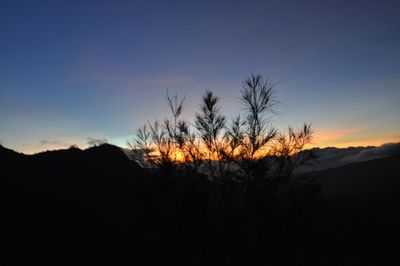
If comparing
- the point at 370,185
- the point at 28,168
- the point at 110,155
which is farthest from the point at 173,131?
the point at 370,185

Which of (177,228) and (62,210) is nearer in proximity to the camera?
(177,228)

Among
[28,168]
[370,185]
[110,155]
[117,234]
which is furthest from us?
[370,185]

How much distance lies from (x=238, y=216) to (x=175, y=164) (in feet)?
13.2

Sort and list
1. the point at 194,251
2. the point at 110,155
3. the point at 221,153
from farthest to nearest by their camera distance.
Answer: the point at 110,155 < the point at 194,251 < the point at 221,153

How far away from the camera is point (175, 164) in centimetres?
1493

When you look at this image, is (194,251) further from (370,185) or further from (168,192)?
(370,185)

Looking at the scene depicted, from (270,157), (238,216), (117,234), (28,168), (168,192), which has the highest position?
(28,168)

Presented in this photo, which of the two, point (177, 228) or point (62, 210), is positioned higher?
point (62, 210)

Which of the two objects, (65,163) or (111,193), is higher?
(65,163)

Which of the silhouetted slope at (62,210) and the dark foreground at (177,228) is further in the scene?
the silhouetted slope at (62,210)

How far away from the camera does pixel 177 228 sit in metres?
16.4

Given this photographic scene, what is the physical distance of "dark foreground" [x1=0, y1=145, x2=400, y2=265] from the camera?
1506 centimetres

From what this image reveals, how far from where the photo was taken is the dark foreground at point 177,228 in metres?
15.1

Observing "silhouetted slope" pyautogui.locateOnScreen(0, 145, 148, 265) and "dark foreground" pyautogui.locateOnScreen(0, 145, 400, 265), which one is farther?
"silhouetted slope" pyautogui.locateOnScreen(0, 145, 148, 265)
